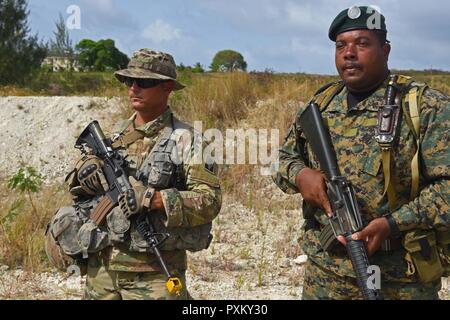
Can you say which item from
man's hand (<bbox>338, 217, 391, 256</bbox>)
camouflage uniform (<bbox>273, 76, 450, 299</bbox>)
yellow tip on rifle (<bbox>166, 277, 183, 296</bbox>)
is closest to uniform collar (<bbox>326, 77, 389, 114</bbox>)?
camouflage uniform (<bbox>273, 76, 450, 299</bbox>)

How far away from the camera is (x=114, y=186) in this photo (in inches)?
104

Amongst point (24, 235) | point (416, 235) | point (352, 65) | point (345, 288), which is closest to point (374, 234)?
point (416, 235)

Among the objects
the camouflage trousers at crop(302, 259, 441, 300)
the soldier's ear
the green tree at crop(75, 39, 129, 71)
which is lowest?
the camouflage trousers at crop(302, 259, 441, 300)

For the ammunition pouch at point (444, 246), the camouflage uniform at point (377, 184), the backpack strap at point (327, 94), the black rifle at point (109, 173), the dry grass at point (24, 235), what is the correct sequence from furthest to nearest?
the dry grass at point (24, 235) < the black rifle at point (109, 173) < the backpack strap at point (327, 94) < the ammunition pouch at point (444, 246) < the camouflage uniform at point (377, 184)

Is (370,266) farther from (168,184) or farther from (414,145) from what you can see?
(168,184)

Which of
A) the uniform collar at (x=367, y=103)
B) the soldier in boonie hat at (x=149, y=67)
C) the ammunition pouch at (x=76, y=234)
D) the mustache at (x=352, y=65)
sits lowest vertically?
the ammunition pouch at (x=76, y=234)

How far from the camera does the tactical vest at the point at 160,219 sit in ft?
8.40

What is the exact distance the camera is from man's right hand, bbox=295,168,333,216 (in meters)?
2.25

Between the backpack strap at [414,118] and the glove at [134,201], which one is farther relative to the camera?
the glove at [134,201]

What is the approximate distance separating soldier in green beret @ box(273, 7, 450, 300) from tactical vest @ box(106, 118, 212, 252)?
54 cm

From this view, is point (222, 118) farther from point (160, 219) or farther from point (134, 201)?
point (134, 201)

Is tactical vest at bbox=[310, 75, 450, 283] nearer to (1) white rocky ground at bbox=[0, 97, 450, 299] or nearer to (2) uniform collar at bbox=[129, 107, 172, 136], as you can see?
(2) uniform collar at bbox=[129, 107, 172, 136]

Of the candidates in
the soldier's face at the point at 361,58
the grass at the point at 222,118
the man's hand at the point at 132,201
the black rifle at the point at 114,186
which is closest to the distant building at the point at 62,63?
the grass at the point at 222,118

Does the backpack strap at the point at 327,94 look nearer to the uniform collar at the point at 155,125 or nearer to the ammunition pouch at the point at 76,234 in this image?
the uniform collar at the point at 155,125
